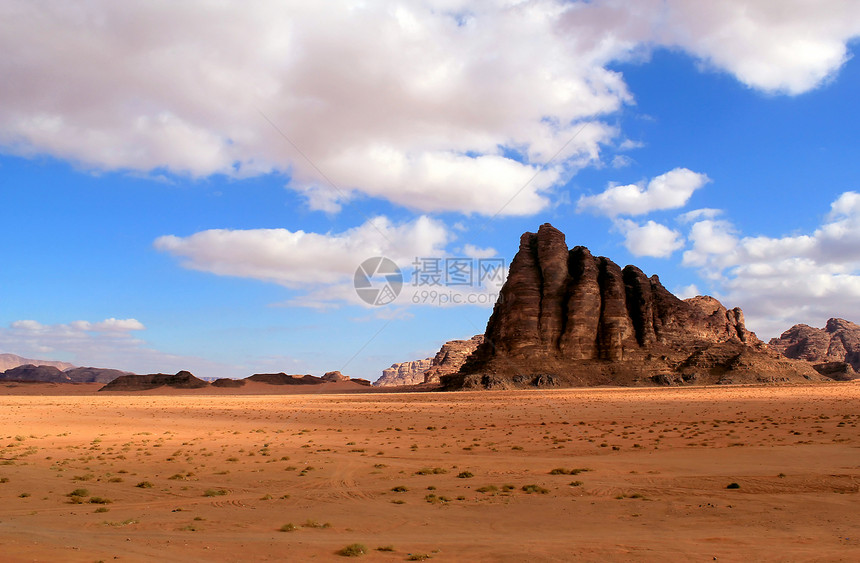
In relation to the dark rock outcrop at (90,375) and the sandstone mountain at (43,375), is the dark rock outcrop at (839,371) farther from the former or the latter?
the dark rock outcrop at (90,375)

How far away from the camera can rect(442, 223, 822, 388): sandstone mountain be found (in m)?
85.1

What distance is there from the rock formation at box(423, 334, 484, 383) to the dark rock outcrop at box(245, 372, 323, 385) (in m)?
30.9

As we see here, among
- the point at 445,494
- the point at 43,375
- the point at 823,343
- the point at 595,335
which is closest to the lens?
the point at 445,494

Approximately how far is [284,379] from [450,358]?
50881mm

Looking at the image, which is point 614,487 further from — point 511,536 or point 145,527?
point 145,527

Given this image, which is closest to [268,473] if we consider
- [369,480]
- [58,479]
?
[369,480]

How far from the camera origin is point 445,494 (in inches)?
560

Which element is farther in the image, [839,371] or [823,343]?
[823,343]

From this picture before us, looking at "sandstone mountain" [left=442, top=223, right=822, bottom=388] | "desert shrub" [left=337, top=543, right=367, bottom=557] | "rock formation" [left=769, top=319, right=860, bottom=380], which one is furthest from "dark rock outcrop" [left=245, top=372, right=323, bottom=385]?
"desert shrub" [left=337, top=543, right=367, bottom=557]

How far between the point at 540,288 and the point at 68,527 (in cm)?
9258

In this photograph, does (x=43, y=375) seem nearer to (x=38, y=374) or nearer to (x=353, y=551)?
(x=38, y=374)

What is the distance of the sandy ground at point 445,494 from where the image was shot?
9070 mm

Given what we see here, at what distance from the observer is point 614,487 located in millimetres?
14516

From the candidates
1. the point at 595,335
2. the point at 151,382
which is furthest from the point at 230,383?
the point at 595,335
